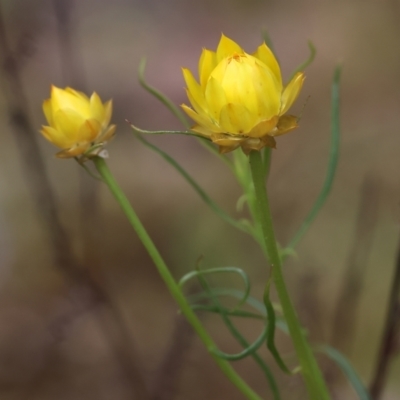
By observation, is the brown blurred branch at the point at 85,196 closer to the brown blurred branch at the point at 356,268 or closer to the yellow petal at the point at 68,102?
the brown blurred branch at the point at 356,268

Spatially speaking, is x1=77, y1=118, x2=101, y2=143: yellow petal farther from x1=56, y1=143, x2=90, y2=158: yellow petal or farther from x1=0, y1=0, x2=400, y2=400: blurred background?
x1=0, y1=0, x2=400, y2=400: blurred background

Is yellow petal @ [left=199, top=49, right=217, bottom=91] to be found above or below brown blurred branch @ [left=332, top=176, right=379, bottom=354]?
above

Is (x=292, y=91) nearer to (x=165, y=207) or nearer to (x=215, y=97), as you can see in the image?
(x=215, y=97)

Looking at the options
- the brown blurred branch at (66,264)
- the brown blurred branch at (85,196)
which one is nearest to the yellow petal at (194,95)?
the brown blurred branch at (66,264)

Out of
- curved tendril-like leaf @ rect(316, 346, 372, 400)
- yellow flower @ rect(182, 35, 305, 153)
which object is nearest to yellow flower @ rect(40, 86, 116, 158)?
yellow flower @ rect(182, 35, 305, 153)

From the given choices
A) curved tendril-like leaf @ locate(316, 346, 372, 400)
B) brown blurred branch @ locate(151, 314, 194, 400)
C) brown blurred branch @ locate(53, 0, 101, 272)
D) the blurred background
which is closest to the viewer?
curved tendril-like leaf @ locate(316, 346, 372, 400)

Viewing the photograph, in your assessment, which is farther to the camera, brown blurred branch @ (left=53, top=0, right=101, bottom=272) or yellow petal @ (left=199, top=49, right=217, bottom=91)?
brown blurred branch @ (left=53, top=0, right=101, bottom=272)

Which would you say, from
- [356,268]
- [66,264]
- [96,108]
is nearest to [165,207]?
[66,264]

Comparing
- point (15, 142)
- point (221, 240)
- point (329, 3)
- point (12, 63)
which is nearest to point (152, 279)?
point (221, 240)

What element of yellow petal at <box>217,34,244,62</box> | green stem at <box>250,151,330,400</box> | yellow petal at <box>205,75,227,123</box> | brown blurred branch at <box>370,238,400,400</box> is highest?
yellow petal at <box>217,34,244,62</box>
